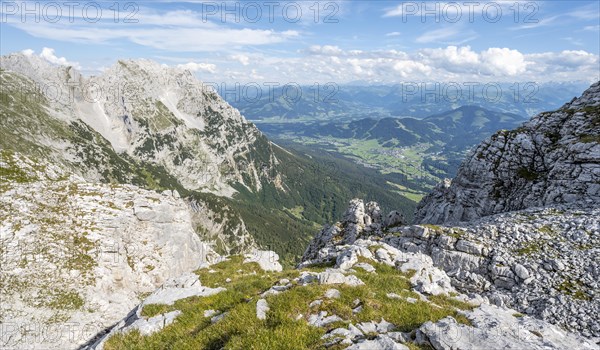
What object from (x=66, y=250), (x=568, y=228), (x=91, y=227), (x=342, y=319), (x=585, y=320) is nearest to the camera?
(x=342, y=319)

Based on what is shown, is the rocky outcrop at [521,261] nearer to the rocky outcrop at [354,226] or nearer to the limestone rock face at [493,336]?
the limestone rock face at [493,336]

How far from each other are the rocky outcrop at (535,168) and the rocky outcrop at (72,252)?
51.9 metres

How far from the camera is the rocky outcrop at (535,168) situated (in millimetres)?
42094

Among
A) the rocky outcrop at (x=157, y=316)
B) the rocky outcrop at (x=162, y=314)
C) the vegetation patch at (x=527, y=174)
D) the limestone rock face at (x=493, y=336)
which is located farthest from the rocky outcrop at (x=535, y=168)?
the rocky outcrop at (x=157, y=316)

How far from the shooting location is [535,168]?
1973 inches

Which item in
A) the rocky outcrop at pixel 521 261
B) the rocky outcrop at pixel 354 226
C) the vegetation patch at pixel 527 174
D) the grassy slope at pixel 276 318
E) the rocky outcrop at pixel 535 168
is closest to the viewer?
the grassy slope at pixel 276 318

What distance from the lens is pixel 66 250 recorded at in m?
44.3

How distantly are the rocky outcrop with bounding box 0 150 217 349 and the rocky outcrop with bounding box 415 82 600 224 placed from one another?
170ft

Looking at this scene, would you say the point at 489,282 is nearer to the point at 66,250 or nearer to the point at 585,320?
the point at 585,320

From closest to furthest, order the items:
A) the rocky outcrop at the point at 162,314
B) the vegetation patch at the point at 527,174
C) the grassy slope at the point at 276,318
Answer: the grassy slope at the point at 276,318 → the rocky outcrop at the point at 162,314 → the vegetation patch at the point at 527,174

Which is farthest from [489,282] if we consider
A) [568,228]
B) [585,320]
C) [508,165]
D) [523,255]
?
[508,165]

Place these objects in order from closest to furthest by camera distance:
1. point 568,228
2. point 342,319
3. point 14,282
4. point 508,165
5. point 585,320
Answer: point 342,319 → point 585,320 → point 568,228 → point 14,282 → point 508,165

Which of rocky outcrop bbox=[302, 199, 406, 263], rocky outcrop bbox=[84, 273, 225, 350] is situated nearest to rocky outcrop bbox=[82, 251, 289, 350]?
rocky outcrop bbox=[84, 273, 225, 350]

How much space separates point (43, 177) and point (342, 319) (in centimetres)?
6232
